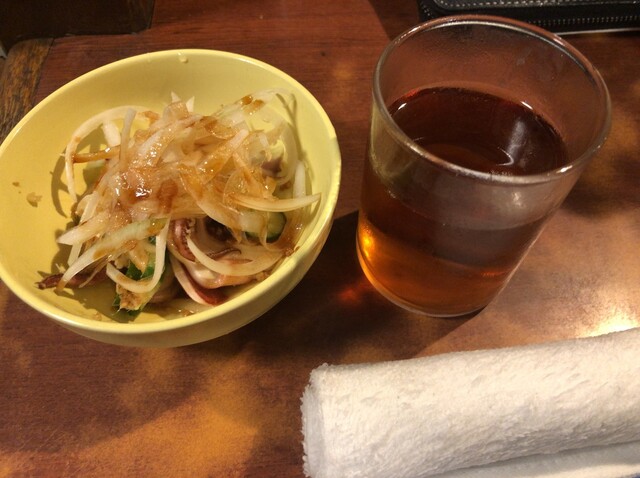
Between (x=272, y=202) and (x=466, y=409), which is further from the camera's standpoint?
(x=272, y=202)

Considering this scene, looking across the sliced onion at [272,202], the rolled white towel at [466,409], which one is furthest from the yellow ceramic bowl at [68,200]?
the rolled white towel at [466,409]

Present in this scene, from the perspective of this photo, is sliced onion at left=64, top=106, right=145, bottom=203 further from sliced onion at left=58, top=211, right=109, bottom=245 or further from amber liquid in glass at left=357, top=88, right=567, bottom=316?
amber liquid in glass at left=357, top=88, right=567, bottom=316

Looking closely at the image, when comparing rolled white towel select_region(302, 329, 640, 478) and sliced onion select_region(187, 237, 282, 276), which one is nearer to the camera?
rolled white towel select_region(302, 329, 640, 478)

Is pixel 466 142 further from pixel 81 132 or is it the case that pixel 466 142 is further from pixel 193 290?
pixel 81 132

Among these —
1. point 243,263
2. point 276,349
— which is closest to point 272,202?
point 243,263

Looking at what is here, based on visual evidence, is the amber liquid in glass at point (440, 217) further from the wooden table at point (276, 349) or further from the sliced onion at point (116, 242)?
the sliced onion at point (116, 242)

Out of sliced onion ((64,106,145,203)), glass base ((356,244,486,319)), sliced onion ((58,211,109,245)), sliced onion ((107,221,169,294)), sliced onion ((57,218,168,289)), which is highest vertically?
sliced onion ((64,106,145,203))

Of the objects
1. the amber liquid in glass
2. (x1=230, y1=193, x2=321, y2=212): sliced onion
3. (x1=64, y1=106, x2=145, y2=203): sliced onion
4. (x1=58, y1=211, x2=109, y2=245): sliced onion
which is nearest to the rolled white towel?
the amber liquid in glass

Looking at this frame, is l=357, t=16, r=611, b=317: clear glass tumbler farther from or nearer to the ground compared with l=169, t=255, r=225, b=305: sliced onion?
farther from the ground

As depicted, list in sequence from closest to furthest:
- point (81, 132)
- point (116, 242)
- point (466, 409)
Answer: point (466, 409)
point (116, 242)
point (81, 132)
